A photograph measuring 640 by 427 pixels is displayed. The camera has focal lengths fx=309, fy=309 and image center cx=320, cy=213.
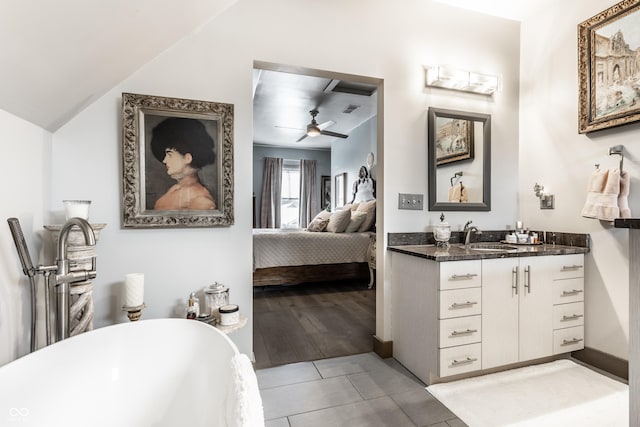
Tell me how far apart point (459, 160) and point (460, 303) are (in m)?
1.22

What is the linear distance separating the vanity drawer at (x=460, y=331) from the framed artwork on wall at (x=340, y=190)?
4.86 meters

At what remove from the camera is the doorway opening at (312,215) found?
2428mm

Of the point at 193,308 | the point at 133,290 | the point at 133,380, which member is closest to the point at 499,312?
the point at 193,308

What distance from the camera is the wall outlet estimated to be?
2.35 meters

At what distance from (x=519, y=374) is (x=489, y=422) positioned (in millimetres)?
643

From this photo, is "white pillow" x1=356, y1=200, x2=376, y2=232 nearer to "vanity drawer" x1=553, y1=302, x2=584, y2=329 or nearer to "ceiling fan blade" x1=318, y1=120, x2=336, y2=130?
"ceiling fan blade" x1=318, y1=120, x2=336, y2=130

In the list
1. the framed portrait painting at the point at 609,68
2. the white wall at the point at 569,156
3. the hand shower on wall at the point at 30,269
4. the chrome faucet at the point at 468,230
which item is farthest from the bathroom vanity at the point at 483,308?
the hand shower on wall at the point at 30,269

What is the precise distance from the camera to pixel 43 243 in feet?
5.12

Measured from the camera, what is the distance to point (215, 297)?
184 cm

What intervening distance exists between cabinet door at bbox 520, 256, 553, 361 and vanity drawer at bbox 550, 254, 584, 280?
58 millimetres

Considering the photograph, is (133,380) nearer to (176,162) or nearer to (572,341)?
(176,162)

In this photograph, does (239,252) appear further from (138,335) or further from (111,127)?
(111,127)

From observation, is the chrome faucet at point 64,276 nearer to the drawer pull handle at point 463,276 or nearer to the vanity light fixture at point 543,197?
the drawer pull handle at point 463,276

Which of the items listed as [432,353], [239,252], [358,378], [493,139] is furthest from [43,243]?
[493,139]
